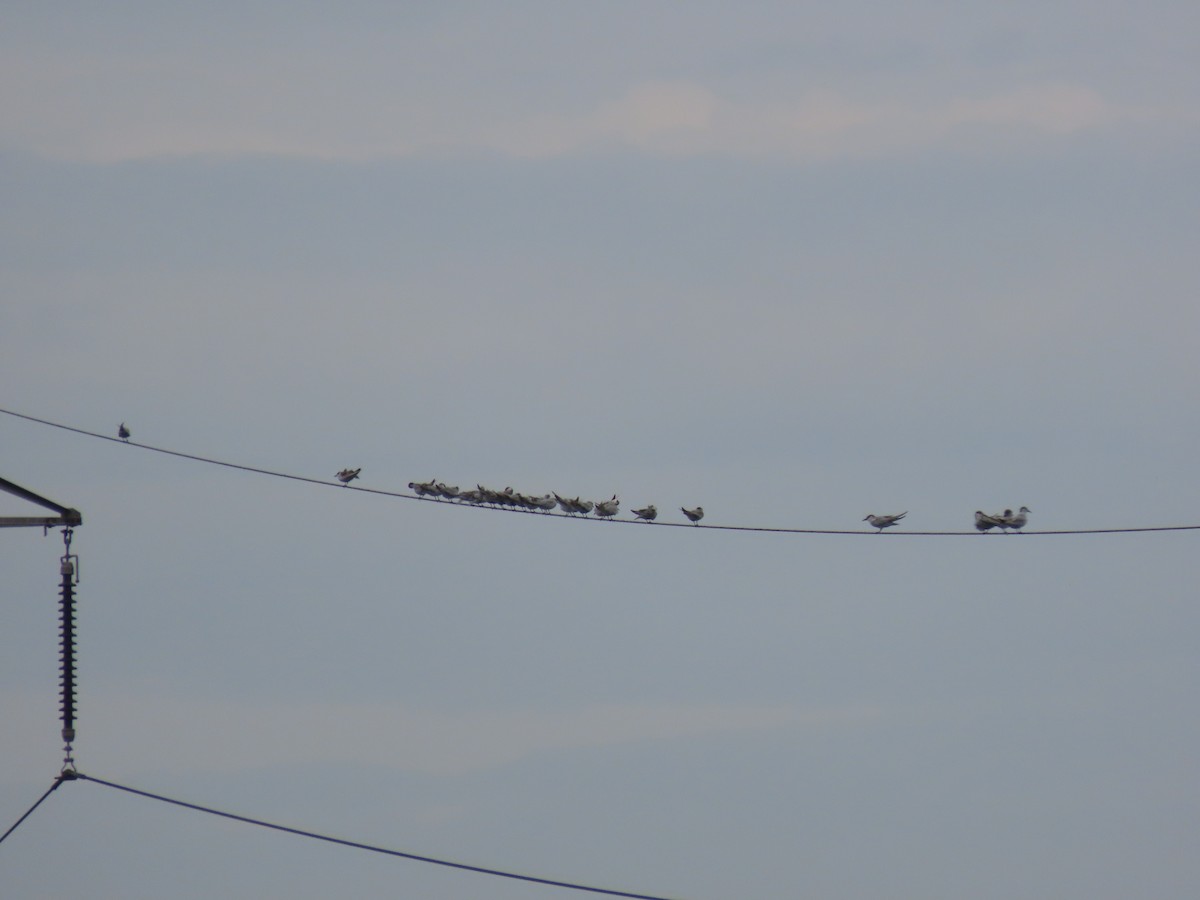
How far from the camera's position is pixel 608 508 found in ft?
168

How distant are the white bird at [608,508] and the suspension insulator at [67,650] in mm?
24485

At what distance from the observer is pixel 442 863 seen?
25.7 metres

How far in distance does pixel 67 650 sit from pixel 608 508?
25842 millimetres

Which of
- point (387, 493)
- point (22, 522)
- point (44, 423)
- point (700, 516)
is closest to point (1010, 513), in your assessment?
point (700, 516)

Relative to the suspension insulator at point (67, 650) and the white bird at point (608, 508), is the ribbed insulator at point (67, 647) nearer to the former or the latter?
the suspension insulator at point (67, 650)

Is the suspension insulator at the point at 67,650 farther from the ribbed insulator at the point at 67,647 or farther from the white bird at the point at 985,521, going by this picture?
the white bird at the point at 985,521

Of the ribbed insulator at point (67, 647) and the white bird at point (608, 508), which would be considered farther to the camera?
the white bird at point (608, 508)

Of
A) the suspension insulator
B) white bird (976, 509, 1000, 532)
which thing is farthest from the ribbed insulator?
white bird (976, 509, 1000, 532)

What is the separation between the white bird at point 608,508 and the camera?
166ft

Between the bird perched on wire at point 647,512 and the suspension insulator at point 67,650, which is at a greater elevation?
the bird perched on wire at point 647,512

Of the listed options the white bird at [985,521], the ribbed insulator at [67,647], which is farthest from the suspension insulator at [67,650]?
the white bird at [985,521]

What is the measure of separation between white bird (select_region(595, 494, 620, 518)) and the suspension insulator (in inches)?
964

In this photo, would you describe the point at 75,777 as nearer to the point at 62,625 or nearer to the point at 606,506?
the point at 62,625

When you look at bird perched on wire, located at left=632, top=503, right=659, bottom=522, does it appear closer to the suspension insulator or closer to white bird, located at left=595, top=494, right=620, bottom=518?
white bird, located at left=595, top=494, right=620, bottom=518
